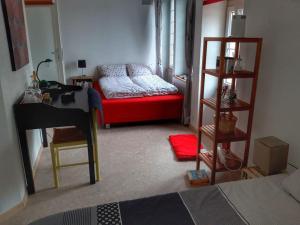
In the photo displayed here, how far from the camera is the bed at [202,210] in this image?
1340mm

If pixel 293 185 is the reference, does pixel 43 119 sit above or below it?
above

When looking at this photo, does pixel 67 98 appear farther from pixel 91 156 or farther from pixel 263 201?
pixel 263 201

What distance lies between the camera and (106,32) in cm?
554

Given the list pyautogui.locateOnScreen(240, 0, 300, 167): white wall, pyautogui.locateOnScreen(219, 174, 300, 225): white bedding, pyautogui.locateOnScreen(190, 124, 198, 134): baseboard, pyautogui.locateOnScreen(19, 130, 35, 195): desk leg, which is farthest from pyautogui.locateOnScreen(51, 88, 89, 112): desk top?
pyautogui.locateOnScreen(190, 124, 198, 134): baseboard

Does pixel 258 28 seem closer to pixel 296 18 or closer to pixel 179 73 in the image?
pixel 296 18

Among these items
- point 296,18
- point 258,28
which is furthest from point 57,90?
point 296,18

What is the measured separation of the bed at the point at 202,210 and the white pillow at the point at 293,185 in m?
0.03

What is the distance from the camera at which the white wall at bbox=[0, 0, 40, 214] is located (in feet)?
6.39

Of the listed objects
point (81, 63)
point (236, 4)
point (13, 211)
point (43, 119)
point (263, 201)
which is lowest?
point (13, 211)

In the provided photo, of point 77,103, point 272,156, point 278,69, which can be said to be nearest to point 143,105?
point 77,103

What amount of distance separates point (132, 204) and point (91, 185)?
1.12 metres

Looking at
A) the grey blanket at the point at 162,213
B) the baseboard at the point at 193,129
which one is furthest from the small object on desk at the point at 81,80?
the grey blanket at the point at 162,213

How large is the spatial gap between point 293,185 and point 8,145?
203 cm

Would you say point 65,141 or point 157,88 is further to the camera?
point 157,88
